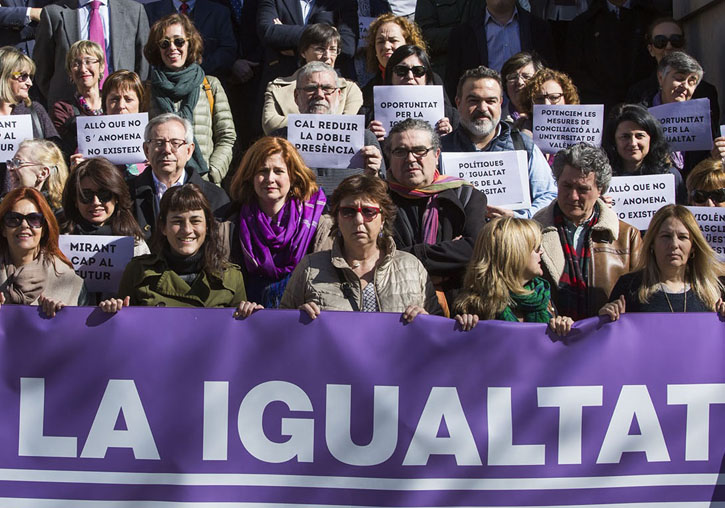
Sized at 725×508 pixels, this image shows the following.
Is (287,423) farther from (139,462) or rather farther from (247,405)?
(139,462)

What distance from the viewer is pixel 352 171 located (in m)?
7.59

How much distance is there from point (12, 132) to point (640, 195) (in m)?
4.14

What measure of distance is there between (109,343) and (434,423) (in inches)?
62.0

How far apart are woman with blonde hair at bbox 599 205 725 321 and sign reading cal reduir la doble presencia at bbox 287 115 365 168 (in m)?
1.96

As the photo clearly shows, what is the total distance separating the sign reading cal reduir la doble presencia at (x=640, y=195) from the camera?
736 centimetres

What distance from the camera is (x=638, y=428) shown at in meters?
5.58

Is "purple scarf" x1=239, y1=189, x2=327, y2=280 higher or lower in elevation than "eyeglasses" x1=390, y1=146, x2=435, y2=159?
lower

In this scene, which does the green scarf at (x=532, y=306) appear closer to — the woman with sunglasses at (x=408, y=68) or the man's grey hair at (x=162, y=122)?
the woman with sunglasses at (x=408, y=68)

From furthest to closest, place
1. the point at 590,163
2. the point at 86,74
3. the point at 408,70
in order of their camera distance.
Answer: the point at 86,74, the point at 408,70, the point at 590,163

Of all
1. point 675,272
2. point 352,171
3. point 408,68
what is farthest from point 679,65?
point 675,272

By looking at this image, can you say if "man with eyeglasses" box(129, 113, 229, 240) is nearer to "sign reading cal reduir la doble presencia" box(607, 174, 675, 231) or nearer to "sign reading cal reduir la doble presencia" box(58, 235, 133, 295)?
"sign reading cal reduir la doble presencia" box(58, 235, 133, 295)

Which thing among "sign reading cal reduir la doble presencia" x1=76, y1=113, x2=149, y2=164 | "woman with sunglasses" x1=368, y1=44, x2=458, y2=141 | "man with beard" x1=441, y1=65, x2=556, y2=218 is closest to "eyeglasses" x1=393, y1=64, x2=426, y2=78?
"woman with sunglasses" x1=368, y1=44, x2=458, y2=141

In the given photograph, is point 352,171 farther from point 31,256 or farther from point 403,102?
point 31,256

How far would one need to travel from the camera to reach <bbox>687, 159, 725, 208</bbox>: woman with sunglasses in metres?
7.37
